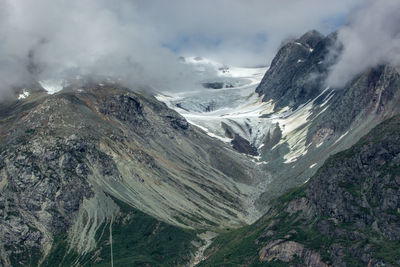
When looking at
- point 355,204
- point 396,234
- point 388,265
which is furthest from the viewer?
point 355,204

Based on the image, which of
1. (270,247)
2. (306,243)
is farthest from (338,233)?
(270,247)

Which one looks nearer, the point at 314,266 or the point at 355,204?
the point at 314,266

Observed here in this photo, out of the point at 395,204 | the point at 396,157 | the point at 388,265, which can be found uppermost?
the point at 396,157

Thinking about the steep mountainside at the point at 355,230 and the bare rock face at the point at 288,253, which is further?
the bare rock face at the point at 288,253

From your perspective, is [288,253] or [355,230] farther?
[288,253]

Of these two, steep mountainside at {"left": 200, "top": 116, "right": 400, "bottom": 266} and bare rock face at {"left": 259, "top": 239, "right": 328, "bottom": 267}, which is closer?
steep mountainside at {"left": 200, "top": 116, "right": 400, "bottom": 266}

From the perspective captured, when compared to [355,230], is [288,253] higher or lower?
lower

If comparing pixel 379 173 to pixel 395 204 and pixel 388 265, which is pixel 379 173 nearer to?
pixel 395 204

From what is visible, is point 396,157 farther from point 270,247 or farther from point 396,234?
point 270,247

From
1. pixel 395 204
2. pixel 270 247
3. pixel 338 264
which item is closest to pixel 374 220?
pixel 395 204

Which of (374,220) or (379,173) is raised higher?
(379,173)

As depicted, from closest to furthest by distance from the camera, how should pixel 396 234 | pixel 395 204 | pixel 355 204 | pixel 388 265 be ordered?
pixel 388 265, pixel 396 234, pixel 395 204, pixel 355 204
